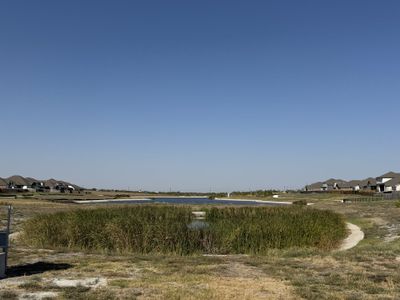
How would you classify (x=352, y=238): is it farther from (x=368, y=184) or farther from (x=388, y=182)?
(x=368, y=184)

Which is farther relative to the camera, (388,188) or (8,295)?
(388,188)

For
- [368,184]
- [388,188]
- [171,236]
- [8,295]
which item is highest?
[368,184]

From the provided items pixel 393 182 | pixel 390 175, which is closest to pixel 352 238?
pixel 393 182

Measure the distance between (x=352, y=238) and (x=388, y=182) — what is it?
88510mm

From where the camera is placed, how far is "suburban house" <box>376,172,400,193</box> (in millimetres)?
98875

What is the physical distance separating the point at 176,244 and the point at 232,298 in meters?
10.2

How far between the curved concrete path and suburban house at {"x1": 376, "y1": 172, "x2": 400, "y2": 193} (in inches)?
3066

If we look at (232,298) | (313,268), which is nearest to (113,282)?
(232,298)

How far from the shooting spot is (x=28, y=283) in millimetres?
8648

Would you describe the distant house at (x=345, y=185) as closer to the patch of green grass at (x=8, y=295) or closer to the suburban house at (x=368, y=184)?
the suburban house at (x=368, y=184)

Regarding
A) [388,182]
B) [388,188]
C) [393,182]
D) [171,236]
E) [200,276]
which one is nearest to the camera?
[200,276]

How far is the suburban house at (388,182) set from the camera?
324ft

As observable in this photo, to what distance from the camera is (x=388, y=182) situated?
334 ft

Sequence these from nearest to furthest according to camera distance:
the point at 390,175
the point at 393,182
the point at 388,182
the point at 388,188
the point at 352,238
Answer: the point at 352,238 → the point at 393,182 → the point at 388,188 → the point at 388,182 → the point at 390,175
